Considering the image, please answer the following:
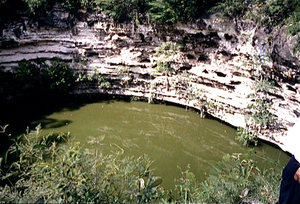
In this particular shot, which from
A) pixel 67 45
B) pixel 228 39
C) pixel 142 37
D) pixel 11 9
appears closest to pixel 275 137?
pixel 228 39

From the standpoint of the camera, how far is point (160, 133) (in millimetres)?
7359

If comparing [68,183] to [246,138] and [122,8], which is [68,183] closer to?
[246,138]

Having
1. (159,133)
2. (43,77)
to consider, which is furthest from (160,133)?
(43,77)

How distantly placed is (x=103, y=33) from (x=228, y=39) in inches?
158

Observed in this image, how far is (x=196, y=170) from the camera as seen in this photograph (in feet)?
19.0

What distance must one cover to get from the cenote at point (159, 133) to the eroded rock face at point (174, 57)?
0.42 m

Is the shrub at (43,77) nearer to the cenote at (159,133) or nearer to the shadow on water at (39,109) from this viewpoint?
the shadow on water at (39,109)

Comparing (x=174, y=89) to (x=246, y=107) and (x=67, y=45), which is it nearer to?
(x=246, y=107)

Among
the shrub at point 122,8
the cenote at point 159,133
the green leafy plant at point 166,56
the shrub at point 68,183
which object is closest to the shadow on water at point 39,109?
the cenote at point 159,133

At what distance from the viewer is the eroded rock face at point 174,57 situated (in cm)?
675


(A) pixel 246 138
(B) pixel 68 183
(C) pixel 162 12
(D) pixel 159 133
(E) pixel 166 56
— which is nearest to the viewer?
(B) pixel 68 183

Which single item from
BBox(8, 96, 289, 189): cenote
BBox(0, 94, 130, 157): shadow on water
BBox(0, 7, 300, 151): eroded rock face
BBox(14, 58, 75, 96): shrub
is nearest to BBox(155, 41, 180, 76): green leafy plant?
BBox(0, 7, 300, 151): eroded rock face

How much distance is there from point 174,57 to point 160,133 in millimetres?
2561

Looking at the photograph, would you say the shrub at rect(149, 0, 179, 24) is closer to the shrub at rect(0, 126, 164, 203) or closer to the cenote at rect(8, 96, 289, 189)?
the cenote at rect(8, 96, 289, 189)
